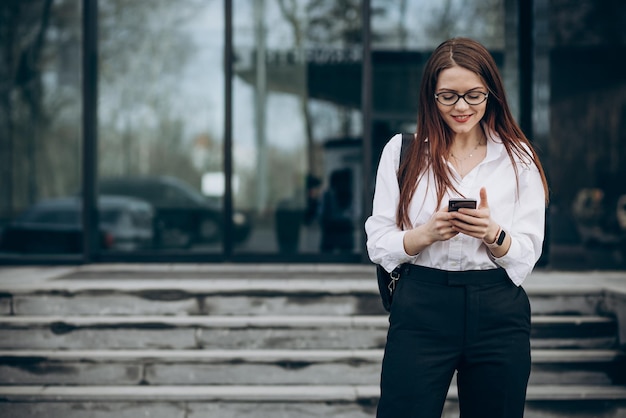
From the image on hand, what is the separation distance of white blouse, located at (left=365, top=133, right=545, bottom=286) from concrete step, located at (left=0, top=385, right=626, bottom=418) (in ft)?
8.05

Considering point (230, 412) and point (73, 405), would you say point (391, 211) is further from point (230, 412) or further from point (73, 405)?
point (73, 405)

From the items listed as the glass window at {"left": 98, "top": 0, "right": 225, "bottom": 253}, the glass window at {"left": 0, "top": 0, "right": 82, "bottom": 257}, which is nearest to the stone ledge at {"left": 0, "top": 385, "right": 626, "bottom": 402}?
the glass window at {"left": 98, "top": 0, "right": 225, "bottom": 253}

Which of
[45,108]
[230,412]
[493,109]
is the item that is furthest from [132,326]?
[45,108]

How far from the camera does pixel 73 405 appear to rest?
432 cm

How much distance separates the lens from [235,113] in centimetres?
802

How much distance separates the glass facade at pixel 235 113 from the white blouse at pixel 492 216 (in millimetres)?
4711

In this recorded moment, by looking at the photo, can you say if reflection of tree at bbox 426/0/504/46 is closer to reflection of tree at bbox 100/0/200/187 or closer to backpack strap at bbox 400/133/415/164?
reflection of tree at bbox 100/0/200/187

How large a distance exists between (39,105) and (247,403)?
6517mm

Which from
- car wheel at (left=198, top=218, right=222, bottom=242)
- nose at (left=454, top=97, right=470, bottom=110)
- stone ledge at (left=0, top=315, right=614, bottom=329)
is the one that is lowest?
stone ledge at (left=0, top=315, right=614, bottom=329)

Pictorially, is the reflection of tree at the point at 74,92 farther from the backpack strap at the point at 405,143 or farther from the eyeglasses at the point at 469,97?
the eyeglasses at the point at 469,97

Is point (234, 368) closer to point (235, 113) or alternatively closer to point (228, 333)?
point (228, 333)

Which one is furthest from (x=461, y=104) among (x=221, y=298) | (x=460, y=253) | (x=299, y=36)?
(x=299, y=36)

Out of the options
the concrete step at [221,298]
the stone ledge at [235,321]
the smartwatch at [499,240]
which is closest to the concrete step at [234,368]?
the stone ledge at [235,321]

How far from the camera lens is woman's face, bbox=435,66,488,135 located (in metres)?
2.02
